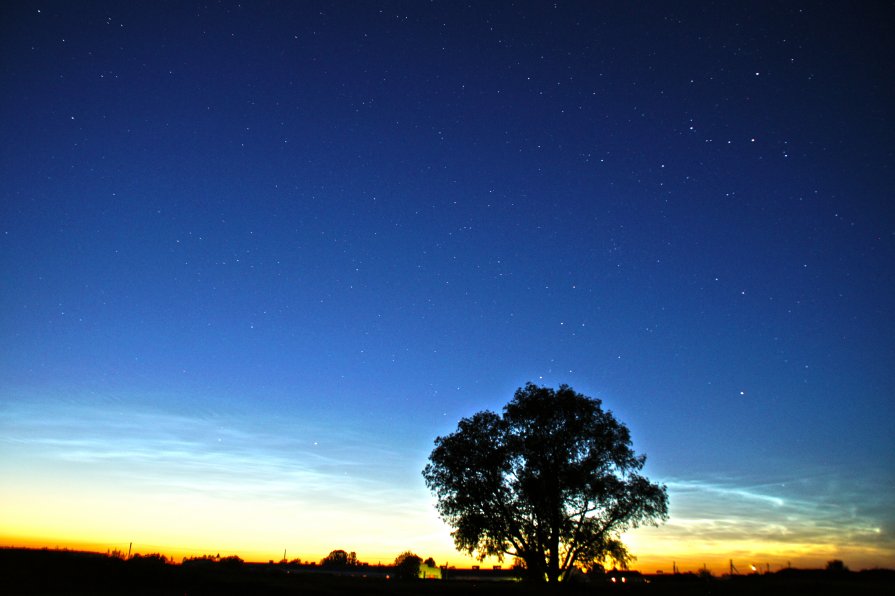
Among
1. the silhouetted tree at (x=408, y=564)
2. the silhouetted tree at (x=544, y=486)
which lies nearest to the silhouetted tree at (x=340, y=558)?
the silhouetted tree at (x=408, y=564)

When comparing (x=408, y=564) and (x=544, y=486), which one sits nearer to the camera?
(x=544, y=486)

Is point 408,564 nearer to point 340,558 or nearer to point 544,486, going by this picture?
point 340,558

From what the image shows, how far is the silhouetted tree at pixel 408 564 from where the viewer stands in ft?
290

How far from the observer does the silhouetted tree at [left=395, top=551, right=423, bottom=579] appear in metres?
88.3

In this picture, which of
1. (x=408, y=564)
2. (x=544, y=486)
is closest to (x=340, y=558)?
(x=408, y=564)

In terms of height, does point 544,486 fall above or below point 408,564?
above

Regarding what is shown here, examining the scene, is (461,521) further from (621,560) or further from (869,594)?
(869,594)

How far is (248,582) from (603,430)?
79.5 ft

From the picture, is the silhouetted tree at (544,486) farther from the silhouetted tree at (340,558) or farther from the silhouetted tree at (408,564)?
the silhouetted tree at (340,558)

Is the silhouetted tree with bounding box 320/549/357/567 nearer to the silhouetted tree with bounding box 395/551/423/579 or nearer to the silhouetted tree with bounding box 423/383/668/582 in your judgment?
the silhouetted tree with bounding box 395/551/423/579

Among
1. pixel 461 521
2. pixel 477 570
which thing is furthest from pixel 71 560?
pixel 477 570

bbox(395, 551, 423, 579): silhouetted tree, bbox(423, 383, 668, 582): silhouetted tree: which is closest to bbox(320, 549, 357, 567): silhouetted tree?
bbox(395, 551, 423, 579): silhouetted tree

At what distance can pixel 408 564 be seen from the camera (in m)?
98.6

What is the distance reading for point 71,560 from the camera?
90.1 ft
